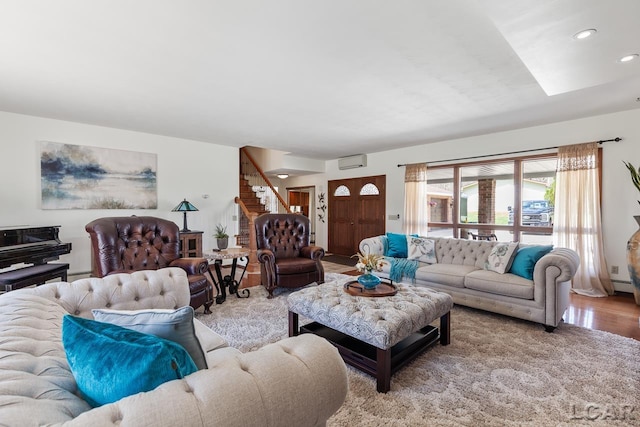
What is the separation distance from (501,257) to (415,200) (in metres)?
2.72

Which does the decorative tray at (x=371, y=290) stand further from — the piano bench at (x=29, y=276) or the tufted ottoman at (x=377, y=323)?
the piano bench at (x=29, y=276)

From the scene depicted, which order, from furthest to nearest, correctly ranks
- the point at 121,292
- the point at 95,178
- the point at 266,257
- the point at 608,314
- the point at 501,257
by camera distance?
the point at 95,178, the point at 266,257, the point at 501,257, the point at 608,314, the point at 121,292

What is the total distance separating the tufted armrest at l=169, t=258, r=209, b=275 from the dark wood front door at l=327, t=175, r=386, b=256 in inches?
178

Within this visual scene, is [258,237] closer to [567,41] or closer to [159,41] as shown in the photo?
[159,41]

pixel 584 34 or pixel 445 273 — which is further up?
pixel 584 34

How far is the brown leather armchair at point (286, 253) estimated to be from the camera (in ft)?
13.1

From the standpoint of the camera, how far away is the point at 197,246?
5457mm

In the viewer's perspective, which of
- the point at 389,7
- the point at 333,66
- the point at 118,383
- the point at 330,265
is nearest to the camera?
the point at 118,383

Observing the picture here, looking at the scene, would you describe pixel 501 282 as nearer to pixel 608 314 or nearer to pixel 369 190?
pixel 608 314

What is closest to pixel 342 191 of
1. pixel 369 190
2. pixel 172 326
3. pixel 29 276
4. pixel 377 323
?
pixel 369 190

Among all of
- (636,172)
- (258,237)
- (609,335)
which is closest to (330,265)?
(258,237)

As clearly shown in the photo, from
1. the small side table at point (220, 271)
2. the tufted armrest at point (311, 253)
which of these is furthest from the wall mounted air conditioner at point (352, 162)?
the small side table at point (220, 271)

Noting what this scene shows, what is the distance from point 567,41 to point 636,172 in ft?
10.1

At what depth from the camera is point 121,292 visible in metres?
1.92
